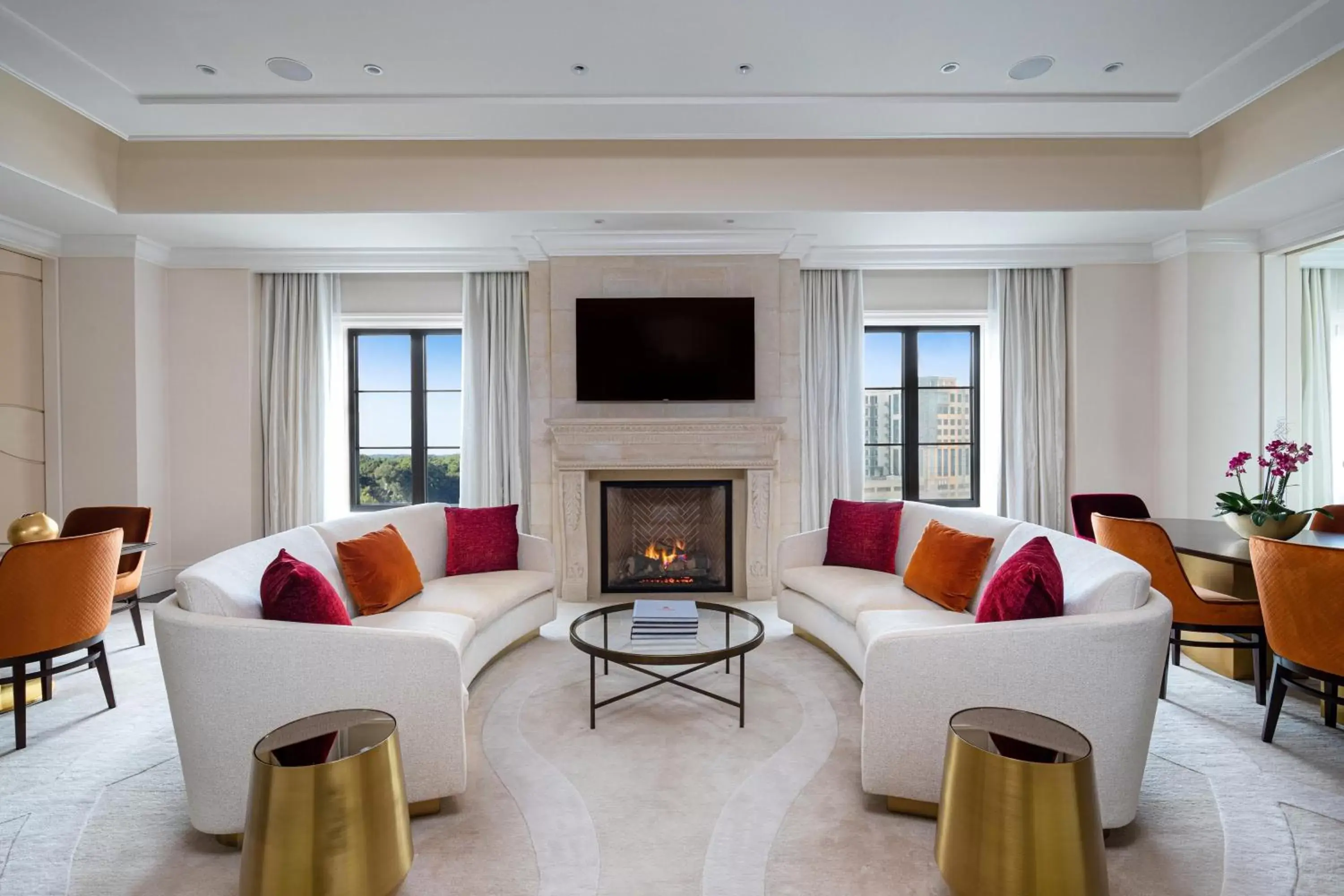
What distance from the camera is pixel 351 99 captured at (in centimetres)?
360

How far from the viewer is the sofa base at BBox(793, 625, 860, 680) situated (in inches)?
132

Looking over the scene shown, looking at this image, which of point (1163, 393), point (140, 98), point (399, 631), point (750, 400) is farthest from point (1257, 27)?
point (140, 98)

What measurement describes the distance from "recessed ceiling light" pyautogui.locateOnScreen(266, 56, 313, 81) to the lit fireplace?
303 centimetres

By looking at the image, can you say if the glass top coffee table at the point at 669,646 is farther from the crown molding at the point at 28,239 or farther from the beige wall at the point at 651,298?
the crown molding at the point at 28,239

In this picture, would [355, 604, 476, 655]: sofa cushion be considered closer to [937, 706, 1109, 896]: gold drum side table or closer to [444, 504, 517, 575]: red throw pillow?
[444, 504, 517, 575]: red throw pillow

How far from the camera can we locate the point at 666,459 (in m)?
5.00

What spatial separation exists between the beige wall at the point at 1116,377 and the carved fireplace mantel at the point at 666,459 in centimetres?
243

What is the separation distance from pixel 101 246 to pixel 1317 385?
8951mm

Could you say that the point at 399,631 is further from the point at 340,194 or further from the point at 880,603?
the point at 340,194

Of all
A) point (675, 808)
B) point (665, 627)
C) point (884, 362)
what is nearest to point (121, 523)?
point (665, 627)

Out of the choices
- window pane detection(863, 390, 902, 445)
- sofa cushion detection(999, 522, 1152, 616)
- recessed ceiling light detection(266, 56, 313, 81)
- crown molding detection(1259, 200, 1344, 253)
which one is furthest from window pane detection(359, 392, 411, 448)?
crown molding detection(1259, 200, 1344, 253)

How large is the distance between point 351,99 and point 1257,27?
429 cm

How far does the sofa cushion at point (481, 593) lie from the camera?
3.18m

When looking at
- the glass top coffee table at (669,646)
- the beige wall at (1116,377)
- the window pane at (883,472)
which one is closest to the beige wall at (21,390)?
the glass top coffee table at (669,646)
